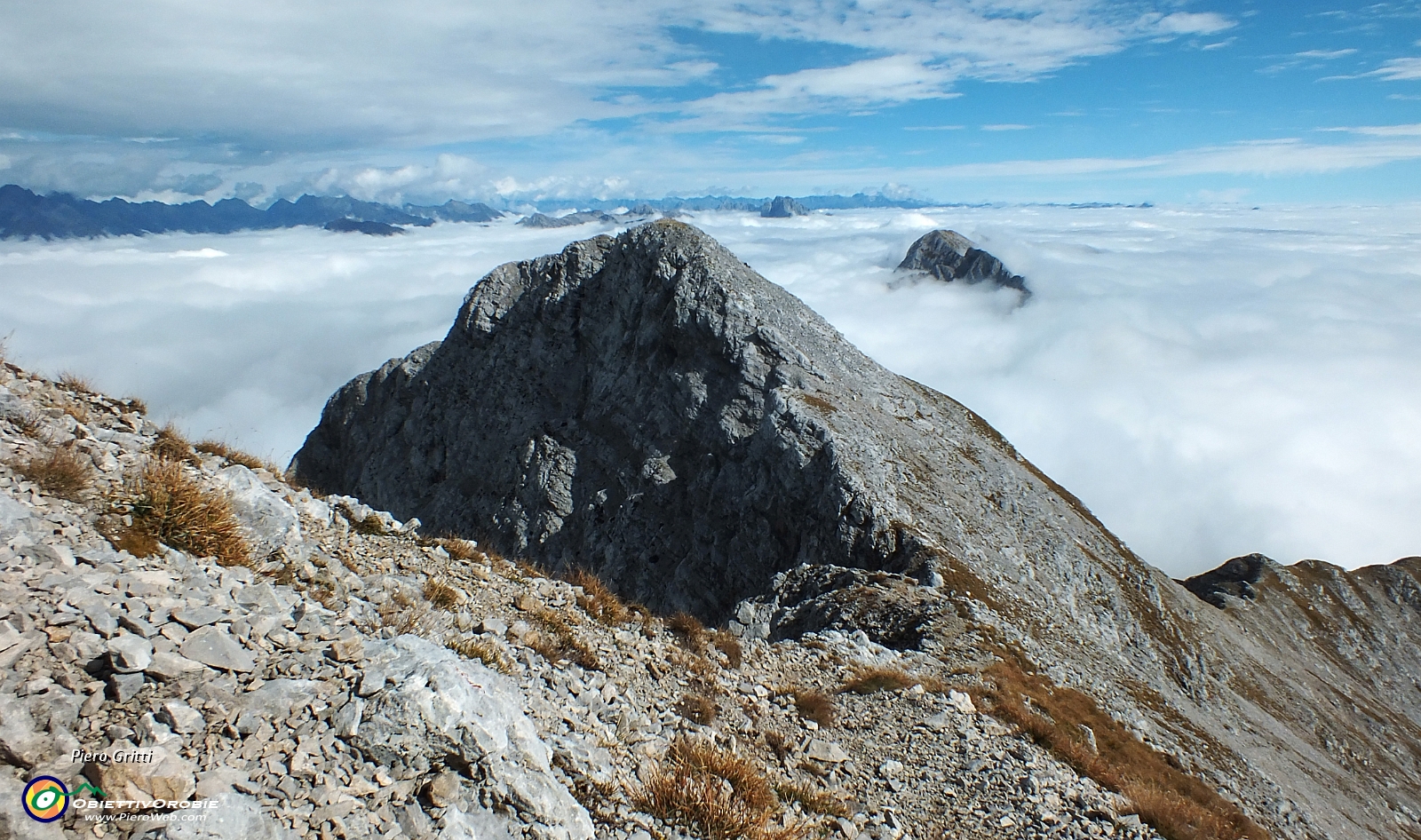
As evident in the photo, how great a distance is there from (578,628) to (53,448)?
890cm

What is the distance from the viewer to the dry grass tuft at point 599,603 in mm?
14711

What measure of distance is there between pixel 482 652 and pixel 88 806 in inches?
209

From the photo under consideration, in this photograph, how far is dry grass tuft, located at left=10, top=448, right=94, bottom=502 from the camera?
8.75 m

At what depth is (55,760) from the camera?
5664 mm

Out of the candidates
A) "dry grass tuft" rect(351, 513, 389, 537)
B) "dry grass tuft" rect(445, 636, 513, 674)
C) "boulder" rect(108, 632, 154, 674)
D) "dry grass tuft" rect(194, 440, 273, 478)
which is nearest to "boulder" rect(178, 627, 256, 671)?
"boulder" rect(108, 632, 154, 674)

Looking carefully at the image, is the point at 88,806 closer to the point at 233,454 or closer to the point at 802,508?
the point at 233,454

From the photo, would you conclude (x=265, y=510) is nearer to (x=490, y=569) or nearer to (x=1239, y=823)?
(x=490, y=569)

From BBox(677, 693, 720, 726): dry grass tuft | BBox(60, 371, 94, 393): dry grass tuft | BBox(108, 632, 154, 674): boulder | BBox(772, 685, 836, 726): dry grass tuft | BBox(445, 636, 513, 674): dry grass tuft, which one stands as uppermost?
BBox(60, 371, 94, 393): dry grass tuft

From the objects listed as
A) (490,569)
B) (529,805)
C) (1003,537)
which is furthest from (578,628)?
(1003,537)

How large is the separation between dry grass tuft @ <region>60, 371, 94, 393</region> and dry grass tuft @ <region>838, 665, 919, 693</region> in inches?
685

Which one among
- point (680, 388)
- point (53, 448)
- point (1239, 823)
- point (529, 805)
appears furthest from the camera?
point (680, 388)

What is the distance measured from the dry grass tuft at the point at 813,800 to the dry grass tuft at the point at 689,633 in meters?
4.54

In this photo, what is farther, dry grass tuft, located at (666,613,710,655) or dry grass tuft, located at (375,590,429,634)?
dry grass tuft, located at (666,613,710,655)

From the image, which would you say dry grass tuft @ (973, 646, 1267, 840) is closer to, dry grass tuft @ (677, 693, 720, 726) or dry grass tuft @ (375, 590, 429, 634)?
dry grass tuft @ (677, 693, 720, 726)
